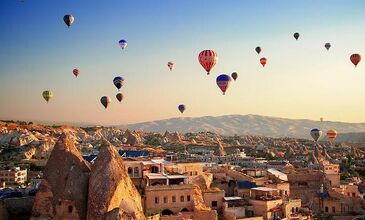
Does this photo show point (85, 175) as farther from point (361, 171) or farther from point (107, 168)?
point (361, 171)

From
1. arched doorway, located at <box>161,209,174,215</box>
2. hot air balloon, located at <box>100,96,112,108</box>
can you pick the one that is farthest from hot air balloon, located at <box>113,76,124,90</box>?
arched doorway, located at <box>161,209,174,215</box>

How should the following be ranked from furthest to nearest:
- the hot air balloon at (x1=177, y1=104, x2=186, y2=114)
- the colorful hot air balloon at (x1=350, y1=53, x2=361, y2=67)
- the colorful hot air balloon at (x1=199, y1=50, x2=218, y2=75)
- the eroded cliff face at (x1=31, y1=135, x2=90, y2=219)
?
the hot air balloon at (x1=177, y1=104, x2=186, y2=114) < the colorful hot air balloon at (x1=350, y1=53, x2=361, y2=67) < the colorful hot air balloon at (x1=199, y1=50, x2=218, y2=75) < the eroded cliff face at (x1=31, y1=135, x2=90, y2=219)

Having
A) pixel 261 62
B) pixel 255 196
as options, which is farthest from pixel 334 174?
pixel 261 62

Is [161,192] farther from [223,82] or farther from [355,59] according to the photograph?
[355,59]

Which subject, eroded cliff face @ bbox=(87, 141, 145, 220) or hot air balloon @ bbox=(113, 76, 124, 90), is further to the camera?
hot air balloon @ bbox=(113, 76, 124, 90)

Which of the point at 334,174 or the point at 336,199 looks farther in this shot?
the point at 334,174

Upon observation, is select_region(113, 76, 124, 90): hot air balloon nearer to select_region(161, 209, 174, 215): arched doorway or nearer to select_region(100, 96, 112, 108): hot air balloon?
select_region(100, 96, 112, 108): hot air balloon
